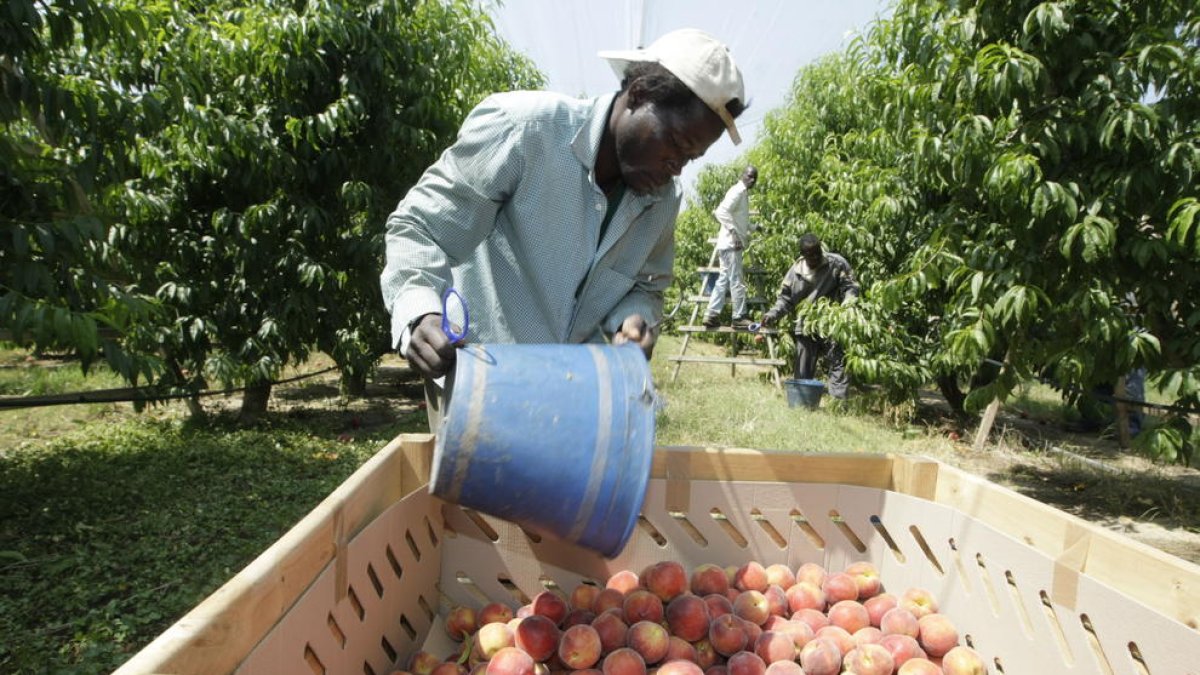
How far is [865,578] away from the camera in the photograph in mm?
1717

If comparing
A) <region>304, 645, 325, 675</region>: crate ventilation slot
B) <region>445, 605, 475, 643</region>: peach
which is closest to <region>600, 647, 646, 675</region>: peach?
<region>445, 605, 475, 643</region>: peach

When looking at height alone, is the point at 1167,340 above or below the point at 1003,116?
below

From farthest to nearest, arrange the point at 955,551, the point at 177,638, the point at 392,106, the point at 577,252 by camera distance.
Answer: the point at 392,106
the point at 577,252
the point at 955,551
the point at 177,638

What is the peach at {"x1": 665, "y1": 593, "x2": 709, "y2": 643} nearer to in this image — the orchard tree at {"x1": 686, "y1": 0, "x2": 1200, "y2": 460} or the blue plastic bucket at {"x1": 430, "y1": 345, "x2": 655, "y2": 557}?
the blue plastic bucket at {"x1": 430, "y1": 345, "x2": 655, "y2": 557}

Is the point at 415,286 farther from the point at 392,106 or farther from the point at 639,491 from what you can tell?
the point at 392,106

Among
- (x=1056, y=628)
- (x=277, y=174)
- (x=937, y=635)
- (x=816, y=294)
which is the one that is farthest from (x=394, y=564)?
(x=816, y=294)

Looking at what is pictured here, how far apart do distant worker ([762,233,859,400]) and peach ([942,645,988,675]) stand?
5.41m

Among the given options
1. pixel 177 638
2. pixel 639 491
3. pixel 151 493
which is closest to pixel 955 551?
pixel 639 491

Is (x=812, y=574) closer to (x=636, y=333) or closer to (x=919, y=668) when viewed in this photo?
(x=919, y=668)

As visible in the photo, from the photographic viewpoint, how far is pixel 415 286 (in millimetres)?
1467

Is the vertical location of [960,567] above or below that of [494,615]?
above

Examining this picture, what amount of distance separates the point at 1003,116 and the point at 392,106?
3.84 m

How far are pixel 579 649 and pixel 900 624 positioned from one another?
678 millimetres

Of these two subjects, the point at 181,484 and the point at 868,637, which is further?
the point at 181,484
